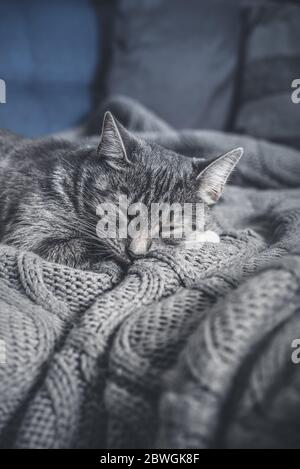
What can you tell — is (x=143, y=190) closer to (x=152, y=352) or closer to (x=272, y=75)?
(x=152, y=352)

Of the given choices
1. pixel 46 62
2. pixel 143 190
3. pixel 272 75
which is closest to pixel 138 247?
pixel 143 190

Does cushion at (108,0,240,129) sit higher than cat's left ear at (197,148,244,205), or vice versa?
cushion at (108,0,240,129)

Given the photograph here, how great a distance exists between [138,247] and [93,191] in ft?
0.58

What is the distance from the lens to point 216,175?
897 millimetres

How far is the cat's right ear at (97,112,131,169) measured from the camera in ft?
2.71

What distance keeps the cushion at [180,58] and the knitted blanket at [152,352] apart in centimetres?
115

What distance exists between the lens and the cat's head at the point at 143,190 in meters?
0.82

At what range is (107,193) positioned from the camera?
2.82ft

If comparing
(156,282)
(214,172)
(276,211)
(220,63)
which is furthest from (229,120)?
(156,282)

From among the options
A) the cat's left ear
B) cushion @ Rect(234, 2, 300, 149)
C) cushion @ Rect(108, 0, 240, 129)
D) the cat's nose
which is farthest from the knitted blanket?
cushion @ Rect(108, 0, 240, 129)

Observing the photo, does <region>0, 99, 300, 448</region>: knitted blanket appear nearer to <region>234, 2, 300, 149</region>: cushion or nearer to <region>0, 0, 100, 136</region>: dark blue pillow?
<region>234, 2, 300, 149</region>: cushion

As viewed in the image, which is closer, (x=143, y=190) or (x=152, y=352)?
(x=152, y=352)

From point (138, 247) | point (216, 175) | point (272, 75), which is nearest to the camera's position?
point (138, 247)

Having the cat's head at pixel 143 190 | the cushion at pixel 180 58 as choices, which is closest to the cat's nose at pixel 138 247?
the cat's head at pixel 143 190
